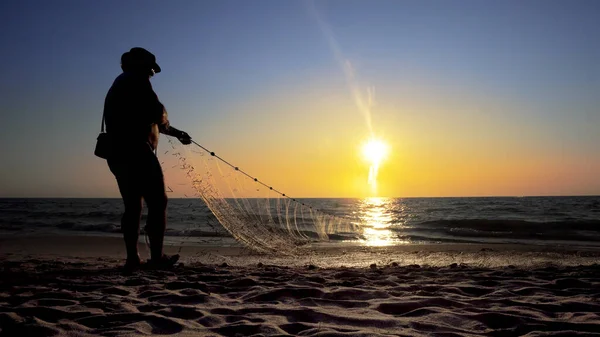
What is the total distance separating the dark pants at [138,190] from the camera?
4273 mm

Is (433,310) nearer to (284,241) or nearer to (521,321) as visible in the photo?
(521,321)

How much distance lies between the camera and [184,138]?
17.4 feet

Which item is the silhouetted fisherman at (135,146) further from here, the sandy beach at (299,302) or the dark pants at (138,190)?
the sandy beach at (299,302)

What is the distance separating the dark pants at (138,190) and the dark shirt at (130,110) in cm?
16

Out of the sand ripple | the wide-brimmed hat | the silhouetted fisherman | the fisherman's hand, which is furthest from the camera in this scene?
the fisherman's hand

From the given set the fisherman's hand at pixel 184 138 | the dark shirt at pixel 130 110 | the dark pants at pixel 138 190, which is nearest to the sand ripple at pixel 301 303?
the dark pants at pixel 138 190

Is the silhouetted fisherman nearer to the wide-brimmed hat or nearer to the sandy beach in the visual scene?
the wide-brimmed hat

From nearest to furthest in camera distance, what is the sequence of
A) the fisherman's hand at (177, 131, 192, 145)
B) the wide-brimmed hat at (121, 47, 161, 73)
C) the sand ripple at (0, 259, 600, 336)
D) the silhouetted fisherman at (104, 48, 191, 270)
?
the sand ripple at (0, 259, 600, 336), the silhouetted fisherman at (104, 48, 191, 270), the wide-brimmed hat at (121, 47, 161, 73), the fisherman's hand at (177, 131, 192, 145)

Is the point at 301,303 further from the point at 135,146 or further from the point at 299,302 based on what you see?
the point at 135,146

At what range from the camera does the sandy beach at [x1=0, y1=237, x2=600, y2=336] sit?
231 cm

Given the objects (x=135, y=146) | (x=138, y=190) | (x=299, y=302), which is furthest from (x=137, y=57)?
(x=299, y=302)

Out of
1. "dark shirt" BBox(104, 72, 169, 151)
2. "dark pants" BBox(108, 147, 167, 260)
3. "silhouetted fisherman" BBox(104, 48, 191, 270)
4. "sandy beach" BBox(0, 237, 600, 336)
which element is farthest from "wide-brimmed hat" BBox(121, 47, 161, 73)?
"sandy beach" BBox(0, 237, 600, 336)

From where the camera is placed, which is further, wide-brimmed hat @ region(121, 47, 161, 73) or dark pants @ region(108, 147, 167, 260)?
wide-brimmed hat @ region(121, 47, 161, 73)

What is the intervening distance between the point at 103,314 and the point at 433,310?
2.12 metres
